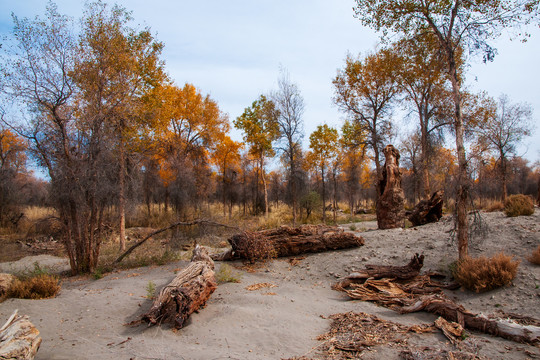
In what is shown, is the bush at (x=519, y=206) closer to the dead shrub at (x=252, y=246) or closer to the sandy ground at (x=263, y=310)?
the sandy ground at (x=263, y=310)

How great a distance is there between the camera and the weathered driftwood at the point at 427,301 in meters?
4.55

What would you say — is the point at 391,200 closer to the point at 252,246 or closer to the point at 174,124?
the point at 252,246

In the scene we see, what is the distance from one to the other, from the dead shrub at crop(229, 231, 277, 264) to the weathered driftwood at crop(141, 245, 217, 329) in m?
3.29

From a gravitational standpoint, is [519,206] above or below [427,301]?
above

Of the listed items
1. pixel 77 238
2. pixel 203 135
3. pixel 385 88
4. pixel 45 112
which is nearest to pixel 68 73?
pixel 45 112

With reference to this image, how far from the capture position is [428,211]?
13.2 m

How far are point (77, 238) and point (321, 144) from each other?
742 inches

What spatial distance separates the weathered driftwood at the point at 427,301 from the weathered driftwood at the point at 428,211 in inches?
250

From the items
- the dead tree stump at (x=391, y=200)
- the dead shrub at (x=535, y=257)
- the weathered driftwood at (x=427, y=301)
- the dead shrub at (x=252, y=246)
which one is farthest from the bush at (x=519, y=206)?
the dead shrub at (x=252, y=246)

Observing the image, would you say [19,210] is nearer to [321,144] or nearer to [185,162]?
[185,162]

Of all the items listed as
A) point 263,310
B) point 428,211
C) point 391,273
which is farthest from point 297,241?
point 428,211

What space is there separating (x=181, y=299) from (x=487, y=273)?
19.7 feet

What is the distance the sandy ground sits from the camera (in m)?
4.05

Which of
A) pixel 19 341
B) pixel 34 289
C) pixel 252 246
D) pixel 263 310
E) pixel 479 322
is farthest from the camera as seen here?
pixel 252 246
